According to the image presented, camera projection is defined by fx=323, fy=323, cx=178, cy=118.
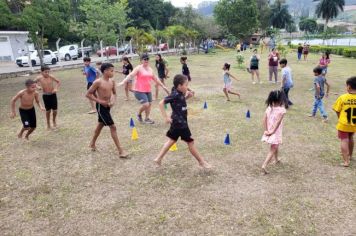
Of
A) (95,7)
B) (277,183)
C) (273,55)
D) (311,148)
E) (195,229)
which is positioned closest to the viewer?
(195,229)

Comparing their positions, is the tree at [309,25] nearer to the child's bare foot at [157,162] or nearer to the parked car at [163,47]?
the parked car at [163,47]

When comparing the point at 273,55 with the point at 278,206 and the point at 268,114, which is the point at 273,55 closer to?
the point at 268,114

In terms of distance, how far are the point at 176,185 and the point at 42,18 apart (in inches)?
762

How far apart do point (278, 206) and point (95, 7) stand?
29.3 m

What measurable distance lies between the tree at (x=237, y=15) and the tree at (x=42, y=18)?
39.7 metres

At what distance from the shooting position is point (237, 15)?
58.2 m

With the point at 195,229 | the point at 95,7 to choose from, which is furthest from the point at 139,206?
the point at 95,7

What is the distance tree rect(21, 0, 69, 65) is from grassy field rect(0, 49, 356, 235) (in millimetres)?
13872

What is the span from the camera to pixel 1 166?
6.06 meters

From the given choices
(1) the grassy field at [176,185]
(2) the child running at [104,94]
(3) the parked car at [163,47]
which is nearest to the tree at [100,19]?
(3) the parked car at [163,47]

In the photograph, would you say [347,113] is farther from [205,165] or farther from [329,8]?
[329,8]

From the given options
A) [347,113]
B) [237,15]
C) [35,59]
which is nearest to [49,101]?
[347,113]

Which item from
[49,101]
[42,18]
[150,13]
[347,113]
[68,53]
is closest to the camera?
[347,113]

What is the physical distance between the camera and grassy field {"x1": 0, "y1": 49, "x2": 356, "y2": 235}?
4.11m
